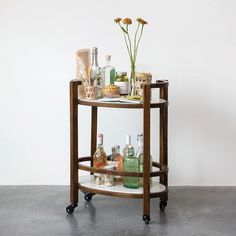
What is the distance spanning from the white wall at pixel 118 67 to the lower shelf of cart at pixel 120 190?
0.65m

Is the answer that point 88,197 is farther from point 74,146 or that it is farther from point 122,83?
point 122,83

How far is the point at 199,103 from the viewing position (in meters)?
3.94

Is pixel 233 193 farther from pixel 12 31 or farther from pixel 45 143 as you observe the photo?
pixel 12 31

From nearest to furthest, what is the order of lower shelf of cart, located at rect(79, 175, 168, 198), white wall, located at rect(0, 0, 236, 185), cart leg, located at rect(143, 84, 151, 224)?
cart leg, located at rect(143, 84, 151, 224) → lower shelf of cart, located at rect(79, 175, 168, 198) → white wall, located at rect(0, 0, 236, 185)

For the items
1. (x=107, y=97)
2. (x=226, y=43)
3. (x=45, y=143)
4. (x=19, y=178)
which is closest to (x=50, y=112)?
(x=45, y=143)

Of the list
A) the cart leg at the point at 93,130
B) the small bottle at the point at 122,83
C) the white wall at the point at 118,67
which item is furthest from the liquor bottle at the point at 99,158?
the white wall at the point at 118,67

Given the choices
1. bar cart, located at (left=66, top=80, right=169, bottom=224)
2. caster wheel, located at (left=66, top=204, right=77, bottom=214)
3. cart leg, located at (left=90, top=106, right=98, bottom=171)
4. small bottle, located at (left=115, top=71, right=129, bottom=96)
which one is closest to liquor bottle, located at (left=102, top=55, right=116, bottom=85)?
small bottle, located at (left=115, top=71, right=129, bottom=96)

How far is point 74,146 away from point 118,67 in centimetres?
81

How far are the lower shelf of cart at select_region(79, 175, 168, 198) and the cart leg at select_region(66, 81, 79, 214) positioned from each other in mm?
53

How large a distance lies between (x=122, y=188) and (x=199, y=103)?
Result: 0.96 metres

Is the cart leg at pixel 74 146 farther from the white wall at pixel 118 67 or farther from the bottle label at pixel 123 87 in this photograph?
the white wall at pixel 118 67

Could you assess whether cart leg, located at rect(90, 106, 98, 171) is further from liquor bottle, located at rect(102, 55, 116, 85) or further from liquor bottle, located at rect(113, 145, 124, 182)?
liquor bottle, located at rect(102, 55, 116, 85)

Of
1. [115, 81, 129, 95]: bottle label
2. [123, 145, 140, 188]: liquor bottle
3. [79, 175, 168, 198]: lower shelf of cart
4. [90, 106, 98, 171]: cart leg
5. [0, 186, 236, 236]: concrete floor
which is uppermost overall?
[115, 81, 129, 95]: bottle label

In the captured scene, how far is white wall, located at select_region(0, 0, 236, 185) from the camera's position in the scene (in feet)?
12.8
